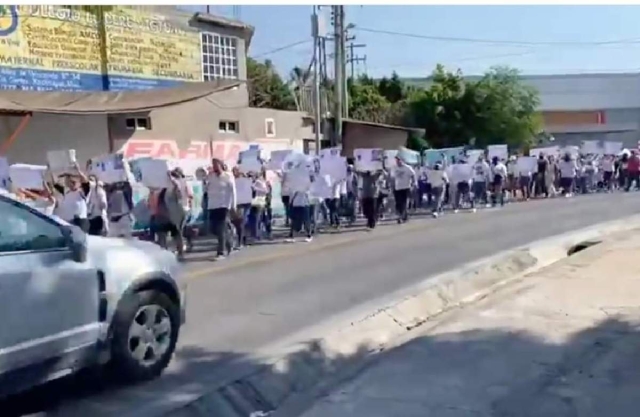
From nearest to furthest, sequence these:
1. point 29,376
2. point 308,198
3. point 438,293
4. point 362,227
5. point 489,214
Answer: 1. point 29,376
2. point 438,293
3. point 308,198
4. point 362,227
5. point 489,214

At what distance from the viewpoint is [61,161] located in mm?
16219

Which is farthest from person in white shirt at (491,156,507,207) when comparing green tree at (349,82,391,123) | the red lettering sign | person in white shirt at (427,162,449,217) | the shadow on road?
green tree at (349,82,391,123)

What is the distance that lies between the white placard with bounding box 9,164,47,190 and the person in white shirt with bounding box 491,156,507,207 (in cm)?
1555

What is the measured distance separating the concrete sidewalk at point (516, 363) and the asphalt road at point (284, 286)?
1258mm

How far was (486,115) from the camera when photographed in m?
47.8

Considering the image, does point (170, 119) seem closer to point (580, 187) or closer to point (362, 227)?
point (362, 227)

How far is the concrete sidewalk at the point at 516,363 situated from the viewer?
569cm

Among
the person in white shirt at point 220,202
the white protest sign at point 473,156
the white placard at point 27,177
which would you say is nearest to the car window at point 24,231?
the person in white shirt at point 220,202

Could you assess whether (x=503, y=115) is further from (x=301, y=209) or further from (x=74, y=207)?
(x=74, y=207)

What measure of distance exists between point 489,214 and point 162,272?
17255mm

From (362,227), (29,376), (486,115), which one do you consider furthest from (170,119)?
(486,115)

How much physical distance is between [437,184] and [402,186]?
3.59 m

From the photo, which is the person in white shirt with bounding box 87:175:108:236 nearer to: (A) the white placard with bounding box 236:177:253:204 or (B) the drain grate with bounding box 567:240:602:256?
(A) the white placard with bounding box 236:177:253:204

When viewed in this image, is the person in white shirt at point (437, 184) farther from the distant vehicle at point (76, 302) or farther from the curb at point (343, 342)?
the distant vehicle at point (76, 302)
